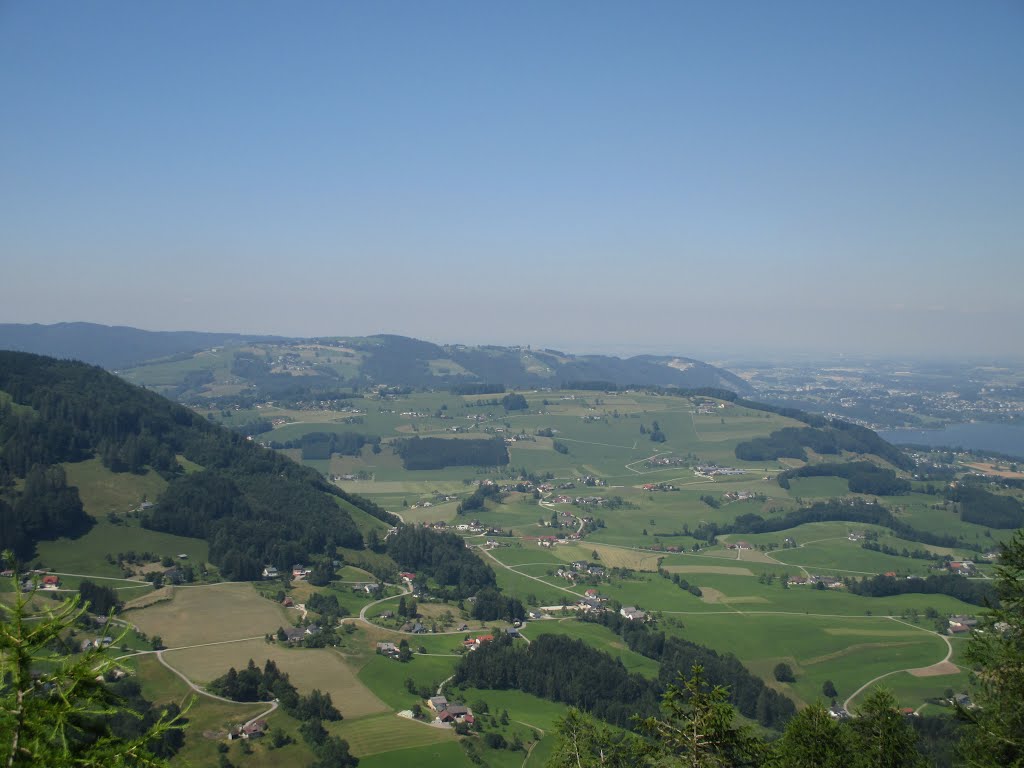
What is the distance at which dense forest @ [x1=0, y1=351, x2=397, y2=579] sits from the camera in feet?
251

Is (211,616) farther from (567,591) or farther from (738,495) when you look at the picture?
(738,495)

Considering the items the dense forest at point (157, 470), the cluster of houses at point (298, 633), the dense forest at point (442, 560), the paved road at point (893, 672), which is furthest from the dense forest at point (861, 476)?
the cluster of houses at point (298, 633)

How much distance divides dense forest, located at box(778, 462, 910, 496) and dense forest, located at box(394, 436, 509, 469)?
58.5 metres

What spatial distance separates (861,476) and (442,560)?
8708cm

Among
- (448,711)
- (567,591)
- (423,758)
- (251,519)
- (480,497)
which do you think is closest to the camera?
(423,758)

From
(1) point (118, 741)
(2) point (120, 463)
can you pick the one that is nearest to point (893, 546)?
(2) point (120, 463)

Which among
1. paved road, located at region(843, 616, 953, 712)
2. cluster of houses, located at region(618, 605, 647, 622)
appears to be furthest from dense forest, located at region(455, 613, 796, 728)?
cluster of houses, located at region(618, 605, 647, 622)

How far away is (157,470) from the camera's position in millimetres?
95750

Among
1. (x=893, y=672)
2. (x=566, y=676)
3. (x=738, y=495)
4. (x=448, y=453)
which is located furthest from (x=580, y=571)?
(x=448, y=453)

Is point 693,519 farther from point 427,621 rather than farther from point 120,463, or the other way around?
point 120,463

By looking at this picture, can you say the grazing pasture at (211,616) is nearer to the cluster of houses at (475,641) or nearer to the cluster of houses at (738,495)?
the cluster of houses at (475,641)

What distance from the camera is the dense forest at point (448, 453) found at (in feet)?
516

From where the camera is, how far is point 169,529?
82438 millimetres

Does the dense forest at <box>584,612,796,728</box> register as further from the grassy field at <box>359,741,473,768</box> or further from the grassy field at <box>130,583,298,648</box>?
the grassy field at <box>130,583,298,648</box>
